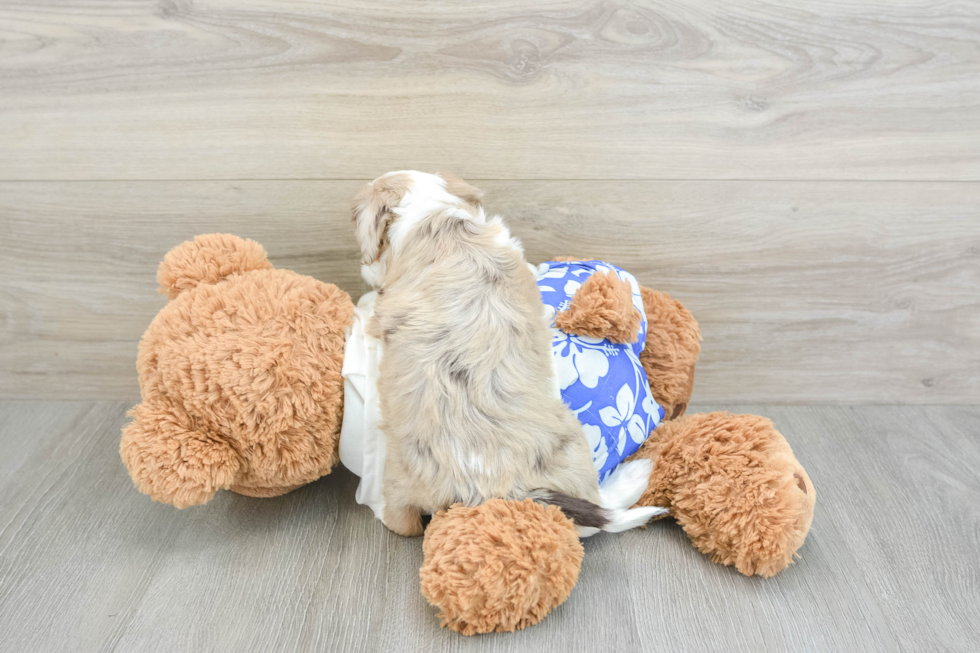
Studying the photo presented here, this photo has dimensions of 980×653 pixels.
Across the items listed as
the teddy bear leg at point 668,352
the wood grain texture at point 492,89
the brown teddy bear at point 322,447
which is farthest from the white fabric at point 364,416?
the teddy bear leg at point 668,352

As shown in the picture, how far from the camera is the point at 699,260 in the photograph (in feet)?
4.03

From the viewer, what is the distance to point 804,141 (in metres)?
1.15

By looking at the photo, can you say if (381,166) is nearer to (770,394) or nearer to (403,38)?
(403,38)

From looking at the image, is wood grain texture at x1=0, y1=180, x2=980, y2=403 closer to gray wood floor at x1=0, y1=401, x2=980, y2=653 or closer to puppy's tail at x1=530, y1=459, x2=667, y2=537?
gray wood floor at x1=0, y1=401, x2=980, y2=653

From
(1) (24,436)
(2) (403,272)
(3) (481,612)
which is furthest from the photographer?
(1) (24,436)

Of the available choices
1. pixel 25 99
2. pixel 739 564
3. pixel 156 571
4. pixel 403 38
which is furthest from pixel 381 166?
pixel 739 564

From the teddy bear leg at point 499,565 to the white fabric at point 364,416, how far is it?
164 millimetres

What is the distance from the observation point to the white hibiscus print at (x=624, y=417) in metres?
0.95

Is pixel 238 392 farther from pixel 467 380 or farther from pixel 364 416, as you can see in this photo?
pixel 467 380

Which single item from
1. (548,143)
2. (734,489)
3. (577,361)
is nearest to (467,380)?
(577,361)

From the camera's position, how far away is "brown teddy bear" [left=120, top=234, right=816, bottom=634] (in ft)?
2.66

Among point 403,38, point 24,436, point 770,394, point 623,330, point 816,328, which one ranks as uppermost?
point 403,38

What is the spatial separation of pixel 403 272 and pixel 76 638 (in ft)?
2.08

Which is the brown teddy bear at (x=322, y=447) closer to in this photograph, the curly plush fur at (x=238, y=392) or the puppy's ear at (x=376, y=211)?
the curly plush fur at (x=238, y=392)
